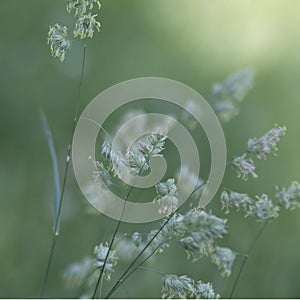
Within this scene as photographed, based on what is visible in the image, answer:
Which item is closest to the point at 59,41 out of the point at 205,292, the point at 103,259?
the point at 103,259

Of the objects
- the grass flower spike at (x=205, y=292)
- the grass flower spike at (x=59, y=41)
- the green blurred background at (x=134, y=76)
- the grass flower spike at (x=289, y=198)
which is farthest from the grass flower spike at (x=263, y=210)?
the green blurred background at (x=134, y=76)

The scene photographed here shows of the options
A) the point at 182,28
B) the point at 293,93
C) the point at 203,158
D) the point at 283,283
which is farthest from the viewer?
the point at 182,28

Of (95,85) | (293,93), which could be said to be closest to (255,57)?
(293,93)

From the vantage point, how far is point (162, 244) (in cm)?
109

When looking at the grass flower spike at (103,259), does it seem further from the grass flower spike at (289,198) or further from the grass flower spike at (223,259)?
the grass flower spike at (289,198)

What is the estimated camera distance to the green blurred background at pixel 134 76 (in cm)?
208

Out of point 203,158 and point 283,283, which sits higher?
point 203,158

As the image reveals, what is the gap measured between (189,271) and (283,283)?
294 millimetres

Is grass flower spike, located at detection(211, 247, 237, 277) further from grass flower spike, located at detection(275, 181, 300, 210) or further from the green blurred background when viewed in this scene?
the green blurred background

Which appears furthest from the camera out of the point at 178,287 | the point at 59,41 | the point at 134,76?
the point at 134,76

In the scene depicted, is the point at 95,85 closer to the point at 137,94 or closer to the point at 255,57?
the point at 137,94

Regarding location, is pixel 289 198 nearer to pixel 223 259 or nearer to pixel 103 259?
pixel 223 259

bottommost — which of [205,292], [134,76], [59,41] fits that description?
[205,292]

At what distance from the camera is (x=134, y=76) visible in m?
2.99
